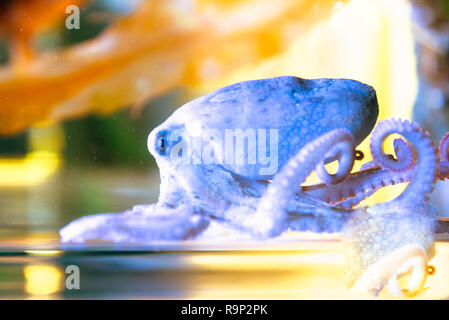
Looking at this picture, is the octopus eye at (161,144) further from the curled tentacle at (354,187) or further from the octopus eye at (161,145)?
the curled tentacle at (354,187)

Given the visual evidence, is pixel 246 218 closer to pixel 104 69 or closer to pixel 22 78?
pixel 104 69

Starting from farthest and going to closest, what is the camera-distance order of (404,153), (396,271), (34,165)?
(34,165), (404,153), (396,271)

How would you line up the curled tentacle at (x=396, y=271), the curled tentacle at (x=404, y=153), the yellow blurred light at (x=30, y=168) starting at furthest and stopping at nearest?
the yellow blurred light at (x=30, y=168) < the curled tentacle at (x=404, y=153) < the curled tentacle at (x=396, y=271)

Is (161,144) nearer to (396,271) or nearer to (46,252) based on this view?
(46,252)

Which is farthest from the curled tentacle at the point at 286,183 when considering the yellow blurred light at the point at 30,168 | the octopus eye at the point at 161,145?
the yellow blurred light at the point at 30,168

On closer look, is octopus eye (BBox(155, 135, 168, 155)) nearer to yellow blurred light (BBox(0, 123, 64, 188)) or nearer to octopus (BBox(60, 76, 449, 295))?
octopus (BBox(60, 76, 449, 295))

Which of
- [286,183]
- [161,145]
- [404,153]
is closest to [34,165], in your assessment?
[161,145]

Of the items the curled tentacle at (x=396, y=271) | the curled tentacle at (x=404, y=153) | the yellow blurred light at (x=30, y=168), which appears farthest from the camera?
the yellow blurred light at (x=30, y=168)
